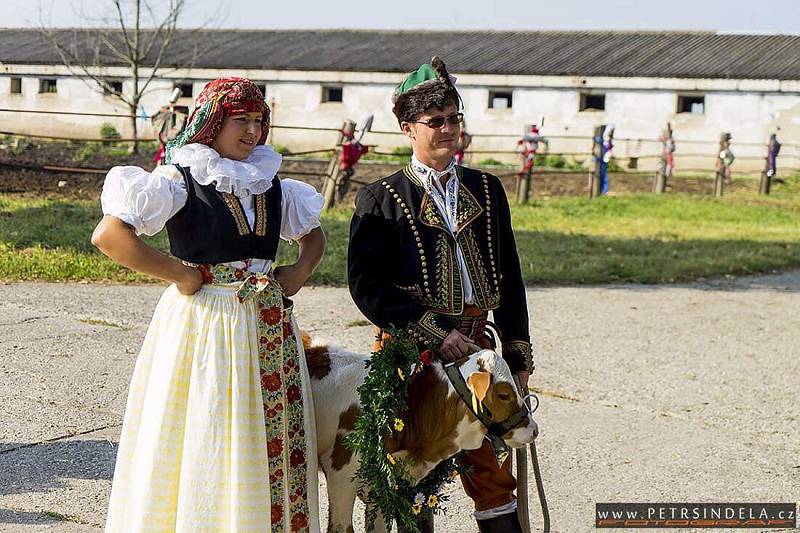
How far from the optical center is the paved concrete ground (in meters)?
4.86

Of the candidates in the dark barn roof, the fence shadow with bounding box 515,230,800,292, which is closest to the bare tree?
the dark barn roof

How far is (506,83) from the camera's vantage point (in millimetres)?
31859

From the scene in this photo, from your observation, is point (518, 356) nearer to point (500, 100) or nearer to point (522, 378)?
point (522, 378)

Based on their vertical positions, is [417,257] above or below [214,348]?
above

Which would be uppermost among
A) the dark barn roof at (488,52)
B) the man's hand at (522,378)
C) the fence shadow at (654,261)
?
the dark barn roof at (488,52)

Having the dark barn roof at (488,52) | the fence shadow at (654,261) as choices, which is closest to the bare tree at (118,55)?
the dark barn roof at (488,52)

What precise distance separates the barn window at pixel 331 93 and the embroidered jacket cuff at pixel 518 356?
1190 inches

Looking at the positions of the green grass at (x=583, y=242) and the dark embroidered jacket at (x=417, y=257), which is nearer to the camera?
the dark embroidered jacket at (x=417, y=257)

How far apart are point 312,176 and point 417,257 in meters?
16.0

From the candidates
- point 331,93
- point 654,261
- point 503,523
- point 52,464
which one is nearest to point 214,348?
point 503,523

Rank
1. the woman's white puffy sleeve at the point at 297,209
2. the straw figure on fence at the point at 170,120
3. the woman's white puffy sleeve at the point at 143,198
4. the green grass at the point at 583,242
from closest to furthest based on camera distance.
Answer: the woman's white puffy sleeve at the point at 143,198 → the woman's white puffy sleeve at the point at 297,209 → the green grass at the point at 583,242 → the straw figure on fence at the point at 170,120

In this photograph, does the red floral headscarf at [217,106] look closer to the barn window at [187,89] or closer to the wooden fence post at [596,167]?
the wooden fence post at [596,167]

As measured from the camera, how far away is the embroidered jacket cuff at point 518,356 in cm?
367

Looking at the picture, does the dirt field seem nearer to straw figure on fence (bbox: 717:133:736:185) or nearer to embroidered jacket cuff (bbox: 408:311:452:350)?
straw figure on fence (bbox: 717:133:736:185)
